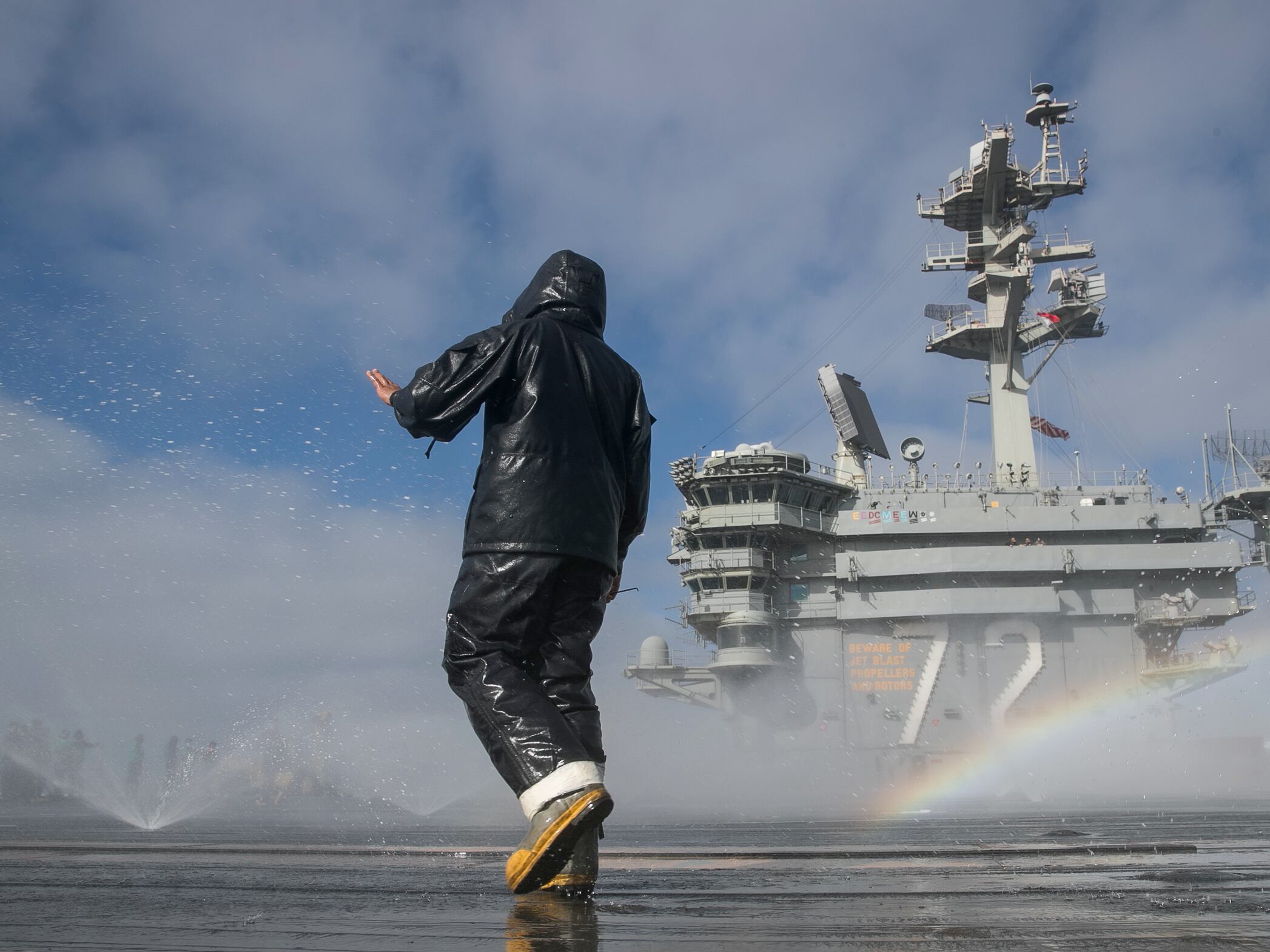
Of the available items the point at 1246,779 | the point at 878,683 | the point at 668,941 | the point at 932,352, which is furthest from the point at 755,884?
the point at 1246,779

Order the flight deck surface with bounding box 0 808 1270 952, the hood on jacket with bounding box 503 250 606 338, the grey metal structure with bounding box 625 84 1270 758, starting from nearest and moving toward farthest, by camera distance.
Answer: the flight deck surface with bounding box 0 808 1270 952, the hood on jacket with bounding box 503 250 606 338, the grey metal structure with bounding box 625 84 1270 758

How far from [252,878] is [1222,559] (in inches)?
1546

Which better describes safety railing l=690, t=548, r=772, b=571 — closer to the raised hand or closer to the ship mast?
the ship mast

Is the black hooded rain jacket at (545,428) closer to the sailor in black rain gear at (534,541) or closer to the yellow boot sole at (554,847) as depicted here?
the sailor in black rain gear at (534,541)

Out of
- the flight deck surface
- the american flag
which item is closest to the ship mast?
the american flag

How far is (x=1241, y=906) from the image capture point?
7.59 ft

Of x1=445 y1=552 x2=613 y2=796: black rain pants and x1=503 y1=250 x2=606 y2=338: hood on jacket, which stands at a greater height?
x1=503 y1=250 x2=606 y2=338: hood on jacket

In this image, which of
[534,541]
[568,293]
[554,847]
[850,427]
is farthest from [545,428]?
[850,427]

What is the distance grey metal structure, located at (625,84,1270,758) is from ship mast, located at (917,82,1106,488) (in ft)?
17.3

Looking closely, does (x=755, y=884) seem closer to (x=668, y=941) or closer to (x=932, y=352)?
(x=668, y=941)

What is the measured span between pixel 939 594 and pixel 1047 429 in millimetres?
13899

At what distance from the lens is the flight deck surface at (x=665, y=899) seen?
192 cm

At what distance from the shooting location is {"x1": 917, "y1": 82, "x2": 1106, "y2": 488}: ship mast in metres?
41.2

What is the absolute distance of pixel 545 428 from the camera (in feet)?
10.4
